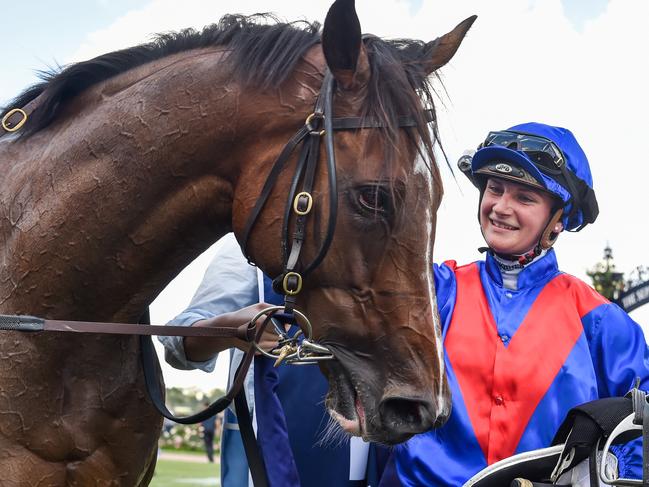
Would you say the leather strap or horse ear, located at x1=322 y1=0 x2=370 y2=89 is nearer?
horse ear, located at x1=322 y1=0 x2=370 y2=89

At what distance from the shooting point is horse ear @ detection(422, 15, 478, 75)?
267 cm

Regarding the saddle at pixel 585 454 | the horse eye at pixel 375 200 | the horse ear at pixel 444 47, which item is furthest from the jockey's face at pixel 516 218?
the horse eye at pixel 375 200

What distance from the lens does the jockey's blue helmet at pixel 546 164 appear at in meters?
3.06

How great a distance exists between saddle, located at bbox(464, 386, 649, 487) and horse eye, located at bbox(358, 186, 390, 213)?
90cm

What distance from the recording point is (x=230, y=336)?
2.68 meters

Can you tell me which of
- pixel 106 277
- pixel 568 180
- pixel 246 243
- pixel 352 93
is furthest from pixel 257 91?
pixel 568 180

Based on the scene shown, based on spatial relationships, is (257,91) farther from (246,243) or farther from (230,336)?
(230,336)

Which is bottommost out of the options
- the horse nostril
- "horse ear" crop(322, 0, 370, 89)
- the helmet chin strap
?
the horse nostril

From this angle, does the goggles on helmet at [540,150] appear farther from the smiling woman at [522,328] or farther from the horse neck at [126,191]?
the horse neck at [126,191]

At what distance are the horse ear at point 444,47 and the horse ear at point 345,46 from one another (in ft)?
0.96

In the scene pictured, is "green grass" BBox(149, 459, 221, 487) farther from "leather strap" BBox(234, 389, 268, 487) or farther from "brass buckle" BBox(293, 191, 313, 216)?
"brass buckle" BBox(293, 191, 313, 216)

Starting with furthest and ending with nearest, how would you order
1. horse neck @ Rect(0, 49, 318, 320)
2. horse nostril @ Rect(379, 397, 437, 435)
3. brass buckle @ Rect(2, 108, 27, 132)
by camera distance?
brass buckle @ Rect(2, 108, 27, 132) → horse neck @ Rect(0, 49, 318, 320) → horse nostril @ Rect(379, 397, 437, 435)

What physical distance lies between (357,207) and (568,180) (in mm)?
1153

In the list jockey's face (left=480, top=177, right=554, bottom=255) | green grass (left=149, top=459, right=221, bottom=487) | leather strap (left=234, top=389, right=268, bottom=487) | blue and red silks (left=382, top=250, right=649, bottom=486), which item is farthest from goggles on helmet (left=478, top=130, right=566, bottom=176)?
green grass (left=149, top=459, right=221, bottom=487)
